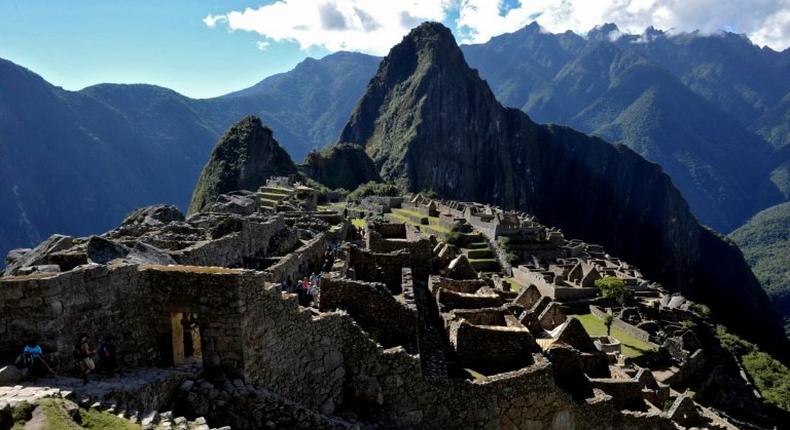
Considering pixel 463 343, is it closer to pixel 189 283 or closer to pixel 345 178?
pixel 189 283

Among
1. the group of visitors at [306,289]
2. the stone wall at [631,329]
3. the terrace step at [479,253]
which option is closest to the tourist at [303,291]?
the group of visitors at [306,289]

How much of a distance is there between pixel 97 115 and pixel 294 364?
200871mm

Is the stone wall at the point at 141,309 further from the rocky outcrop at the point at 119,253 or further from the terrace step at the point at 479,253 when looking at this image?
the terrace step at the point at 479,253

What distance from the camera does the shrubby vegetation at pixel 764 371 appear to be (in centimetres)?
4512

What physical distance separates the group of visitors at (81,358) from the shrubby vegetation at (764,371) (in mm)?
47554

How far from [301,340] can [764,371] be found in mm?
55030

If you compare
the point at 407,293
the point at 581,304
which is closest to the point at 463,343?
the point at 407,293

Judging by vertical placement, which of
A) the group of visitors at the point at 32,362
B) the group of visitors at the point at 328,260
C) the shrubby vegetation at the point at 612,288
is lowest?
the shrubby vegetation at the point at 612,288

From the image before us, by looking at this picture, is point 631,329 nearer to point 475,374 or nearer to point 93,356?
point 475,374

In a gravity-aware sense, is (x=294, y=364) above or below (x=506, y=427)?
above

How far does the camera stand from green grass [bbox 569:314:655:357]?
36906mm

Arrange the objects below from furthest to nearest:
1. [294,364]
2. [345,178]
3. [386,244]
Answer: [345,178] < [386,244] < [294,364]

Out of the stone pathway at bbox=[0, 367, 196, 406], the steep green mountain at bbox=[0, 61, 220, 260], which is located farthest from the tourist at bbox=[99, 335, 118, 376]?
the steep green mountain at bbox=[0, 61, 220, 260]

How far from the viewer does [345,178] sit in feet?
524
